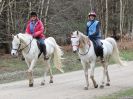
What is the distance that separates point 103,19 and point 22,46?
93.1 ft

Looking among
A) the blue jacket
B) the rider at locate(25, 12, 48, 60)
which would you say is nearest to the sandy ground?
the rider at locate(25, 12, 48, 60)

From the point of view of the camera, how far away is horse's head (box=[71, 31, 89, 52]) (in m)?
15.1

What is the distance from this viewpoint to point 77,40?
1517cm

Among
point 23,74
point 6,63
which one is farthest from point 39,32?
point 6,63

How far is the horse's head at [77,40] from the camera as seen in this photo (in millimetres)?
15079

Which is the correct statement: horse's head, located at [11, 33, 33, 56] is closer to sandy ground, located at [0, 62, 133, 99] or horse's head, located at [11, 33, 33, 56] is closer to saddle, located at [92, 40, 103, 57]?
sandy ground, located at [0, 62, 133, 99]

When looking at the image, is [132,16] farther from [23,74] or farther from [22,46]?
[22,46]

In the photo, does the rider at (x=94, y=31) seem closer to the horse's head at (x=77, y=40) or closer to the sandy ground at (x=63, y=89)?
the horse's head at (x=77, y=40)

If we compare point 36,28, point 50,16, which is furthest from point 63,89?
point 50,16

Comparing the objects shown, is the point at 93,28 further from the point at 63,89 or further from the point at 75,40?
the point at 63,89

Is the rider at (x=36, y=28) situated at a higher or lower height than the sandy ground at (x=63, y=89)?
higher

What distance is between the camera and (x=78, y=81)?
1855 centimetres

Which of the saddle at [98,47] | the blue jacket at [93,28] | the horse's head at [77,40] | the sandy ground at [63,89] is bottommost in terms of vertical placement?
the sandy ground at [63,89]

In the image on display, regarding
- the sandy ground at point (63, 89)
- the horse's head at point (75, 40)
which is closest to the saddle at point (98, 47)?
the horse's head at point (75, 40)
